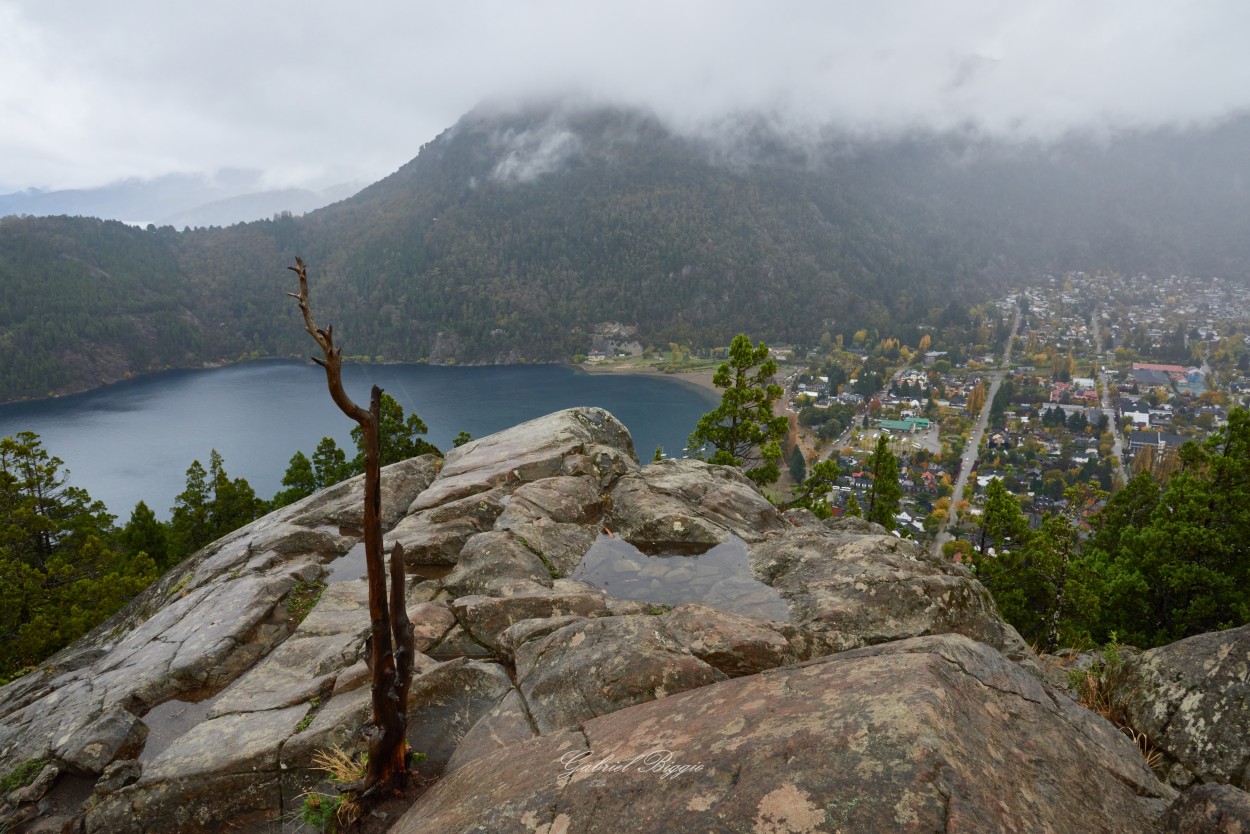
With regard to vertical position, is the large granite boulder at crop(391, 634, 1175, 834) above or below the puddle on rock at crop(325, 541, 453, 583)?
above

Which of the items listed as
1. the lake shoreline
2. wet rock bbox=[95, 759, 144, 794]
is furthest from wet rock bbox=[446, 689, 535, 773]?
the lake shoreline

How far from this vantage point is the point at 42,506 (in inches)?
1113

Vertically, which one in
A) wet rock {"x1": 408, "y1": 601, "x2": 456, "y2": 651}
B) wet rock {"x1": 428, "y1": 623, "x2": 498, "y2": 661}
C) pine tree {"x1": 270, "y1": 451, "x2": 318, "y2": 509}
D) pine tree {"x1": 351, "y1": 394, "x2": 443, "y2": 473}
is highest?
wet rock {"x1": 408, "y1": 601, "x2": 456, "y2": 651}

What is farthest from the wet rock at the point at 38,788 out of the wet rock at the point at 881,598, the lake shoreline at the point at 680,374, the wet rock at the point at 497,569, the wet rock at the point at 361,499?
the lake shoreline at the point at 680,374

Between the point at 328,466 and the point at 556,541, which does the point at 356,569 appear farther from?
the point at 328,466

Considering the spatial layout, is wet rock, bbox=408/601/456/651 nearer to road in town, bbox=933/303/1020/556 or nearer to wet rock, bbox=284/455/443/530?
wet rock, bbox=284/455/443/530

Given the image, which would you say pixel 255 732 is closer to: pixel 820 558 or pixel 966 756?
pixel 966 756

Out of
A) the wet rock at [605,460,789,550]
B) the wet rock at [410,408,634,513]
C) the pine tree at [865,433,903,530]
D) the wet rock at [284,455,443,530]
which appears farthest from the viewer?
the pine tree at [865,433,903,530]

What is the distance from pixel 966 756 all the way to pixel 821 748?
112cm

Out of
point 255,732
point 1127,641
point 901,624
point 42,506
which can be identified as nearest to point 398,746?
point 255,732

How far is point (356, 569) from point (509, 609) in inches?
223

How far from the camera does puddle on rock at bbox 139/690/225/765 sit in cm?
912

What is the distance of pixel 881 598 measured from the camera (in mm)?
10258

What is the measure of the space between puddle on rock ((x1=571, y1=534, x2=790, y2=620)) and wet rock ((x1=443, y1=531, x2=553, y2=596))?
1.11 m
